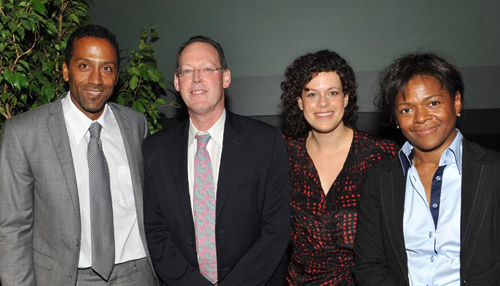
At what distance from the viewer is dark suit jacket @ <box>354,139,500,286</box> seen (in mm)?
1720

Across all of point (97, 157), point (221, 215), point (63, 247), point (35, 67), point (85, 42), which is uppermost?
point (85, 42)

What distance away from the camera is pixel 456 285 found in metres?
1.76

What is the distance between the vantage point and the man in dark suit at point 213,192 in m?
2.11

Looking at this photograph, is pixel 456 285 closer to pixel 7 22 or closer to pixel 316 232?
pixel 316 232

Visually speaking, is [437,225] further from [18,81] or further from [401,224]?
[18,81]

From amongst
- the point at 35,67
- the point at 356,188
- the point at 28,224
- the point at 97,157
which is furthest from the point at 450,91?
the point at 35,67

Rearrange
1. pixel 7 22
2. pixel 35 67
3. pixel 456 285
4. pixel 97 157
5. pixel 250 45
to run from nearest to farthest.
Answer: pixel 456 285 → pixel 97 157 → pixel 7 22 → pixel 35 67 → pixel 250 45

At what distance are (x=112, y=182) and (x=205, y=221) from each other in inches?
20.2

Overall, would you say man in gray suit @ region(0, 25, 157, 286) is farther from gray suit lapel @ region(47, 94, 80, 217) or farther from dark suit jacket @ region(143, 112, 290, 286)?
dark suit jacket @ region(143, 112, 290, 286)

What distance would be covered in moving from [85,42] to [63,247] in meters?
1.01

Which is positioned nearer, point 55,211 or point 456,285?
point 456,285

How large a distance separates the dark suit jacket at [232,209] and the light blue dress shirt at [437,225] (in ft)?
2.06

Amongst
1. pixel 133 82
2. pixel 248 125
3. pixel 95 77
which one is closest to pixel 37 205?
pixel 95 77

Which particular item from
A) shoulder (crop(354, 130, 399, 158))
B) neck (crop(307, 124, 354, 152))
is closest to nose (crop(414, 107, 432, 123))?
shoulder (crop(354, 130, 399, 158))
